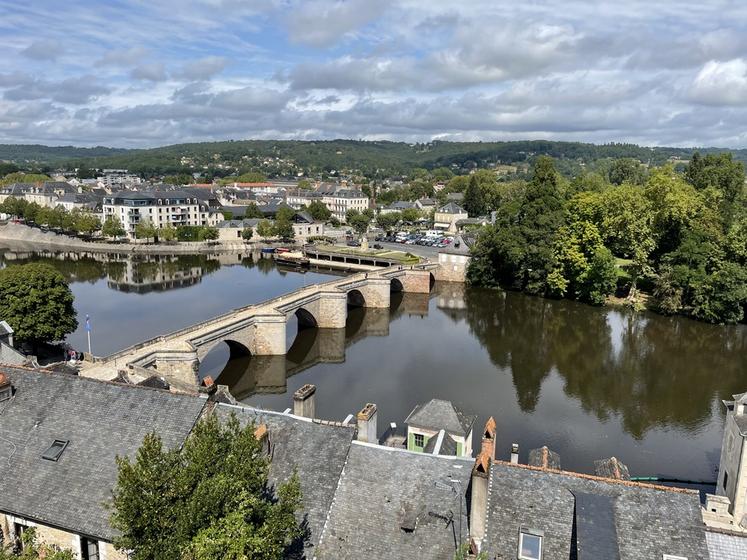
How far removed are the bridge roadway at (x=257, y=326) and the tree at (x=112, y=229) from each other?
6543 cm

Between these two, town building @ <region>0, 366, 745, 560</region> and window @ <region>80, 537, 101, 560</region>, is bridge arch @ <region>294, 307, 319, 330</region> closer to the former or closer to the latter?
town building @ <region>0, 366, 745, 560</region>

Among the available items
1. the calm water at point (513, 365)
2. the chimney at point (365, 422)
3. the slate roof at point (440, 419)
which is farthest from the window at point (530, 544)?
the calm water at point (513, 365)

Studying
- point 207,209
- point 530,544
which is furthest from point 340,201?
point 530,544

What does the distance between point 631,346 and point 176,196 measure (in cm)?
9809

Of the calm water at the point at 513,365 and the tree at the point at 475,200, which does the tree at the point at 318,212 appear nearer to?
the tree at the point at 475,200

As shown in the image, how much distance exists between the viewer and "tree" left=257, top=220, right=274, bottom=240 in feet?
370

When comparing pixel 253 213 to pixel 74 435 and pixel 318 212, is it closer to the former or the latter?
pixel 318 212

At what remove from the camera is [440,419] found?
23.2m

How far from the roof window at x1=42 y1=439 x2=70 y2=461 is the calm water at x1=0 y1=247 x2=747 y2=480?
1954cm

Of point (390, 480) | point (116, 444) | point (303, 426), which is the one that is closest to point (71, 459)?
point (116, 444)

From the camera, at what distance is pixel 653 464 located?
1193 inches

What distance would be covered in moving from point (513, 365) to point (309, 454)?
108 feet

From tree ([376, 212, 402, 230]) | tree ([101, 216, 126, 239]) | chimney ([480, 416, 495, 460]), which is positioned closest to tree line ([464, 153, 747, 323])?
chimney ([480, 416, 495, 460])

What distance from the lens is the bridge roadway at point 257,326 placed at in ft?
112
